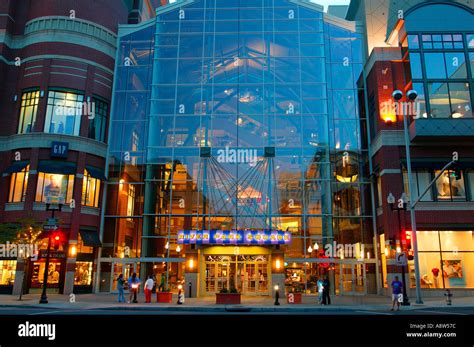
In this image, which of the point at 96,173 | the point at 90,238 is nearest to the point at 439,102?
the point at 96,173

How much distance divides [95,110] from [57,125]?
3.74 m

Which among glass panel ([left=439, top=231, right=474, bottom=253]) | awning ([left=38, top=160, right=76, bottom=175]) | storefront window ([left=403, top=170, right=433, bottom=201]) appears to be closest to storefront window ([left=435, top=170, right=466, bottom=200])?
storefront window ([left=403, top=170, right=433, bottom=201])

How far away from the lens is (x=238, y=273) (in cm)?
3231

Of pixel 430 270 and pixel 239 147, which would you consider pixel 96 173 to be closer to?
pixel 239 147

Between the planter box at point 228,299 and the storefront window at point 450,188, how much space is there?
1900cm

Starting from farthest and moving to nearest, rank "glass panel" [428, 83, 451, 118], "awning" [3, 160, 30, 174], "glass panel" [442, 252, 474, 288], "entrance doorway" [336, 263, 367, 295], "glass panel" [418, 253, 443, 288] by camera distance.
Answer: "entrance doorway" [336, 263, 367, 295] → "awning" [3, 160, 30, 174] → "glass panel" [428, 83, 451, 118] → "glass panel" [418, 253, 443, 288] → "glass panel" [442, 252, 474, 288]

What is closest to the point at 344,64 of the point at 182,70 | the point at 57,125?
the point at 182,70

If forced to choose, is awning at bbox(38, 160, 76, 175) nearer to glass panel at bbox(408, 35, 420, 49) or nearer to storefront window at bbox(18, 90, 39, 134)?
storefront window at bbox(18, 90, 39, 134)

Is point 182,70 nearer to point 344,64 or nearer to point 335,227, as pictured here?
point 344,64

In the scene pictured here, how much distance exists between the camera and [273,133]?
3547cm

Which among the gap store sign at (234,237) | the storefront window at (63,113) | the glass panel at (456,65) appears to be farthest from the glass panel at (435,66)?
the storefront window at (63,113)

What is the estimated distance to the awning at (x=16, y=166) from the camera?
33125 mm

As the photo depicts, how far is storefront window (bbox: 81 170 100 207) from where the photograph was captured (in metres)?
35.1

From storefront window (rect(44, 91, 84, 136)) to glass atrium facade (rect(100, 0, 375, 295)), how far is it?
11.2ft
